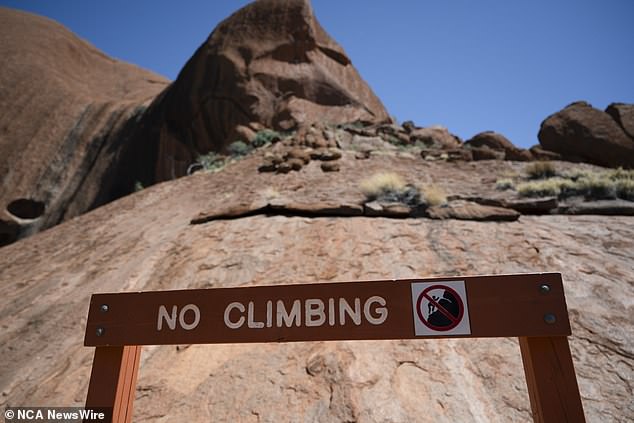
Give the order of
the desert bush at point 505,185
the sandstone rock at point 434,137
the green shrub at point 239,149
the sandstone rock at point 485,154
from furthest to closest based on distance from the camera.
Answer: the green shrub at point 239,149 < the sandstone rock at point 434,137 < the sandstone rock at point 485,154 < the desert bush at point 505,185

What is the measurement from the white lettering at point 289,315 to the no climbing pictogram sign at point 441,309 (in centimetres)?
61

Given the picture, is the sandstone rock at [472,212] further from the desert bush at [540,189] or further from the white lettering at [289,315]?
the white lettering at [289,315]

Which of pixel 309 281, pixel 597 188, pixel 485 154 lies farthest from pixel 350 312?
pixel 485 154

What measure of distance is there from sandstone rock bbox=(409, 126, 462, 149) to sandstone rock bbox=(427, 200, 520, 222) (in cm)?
841

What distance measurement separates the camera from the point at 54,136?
2438 cm

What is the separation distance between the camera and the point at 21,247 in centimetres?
1012

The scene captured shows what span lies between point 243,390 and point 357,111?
17279mm

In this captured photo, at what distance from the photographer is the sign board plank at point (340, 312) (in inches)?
84.6

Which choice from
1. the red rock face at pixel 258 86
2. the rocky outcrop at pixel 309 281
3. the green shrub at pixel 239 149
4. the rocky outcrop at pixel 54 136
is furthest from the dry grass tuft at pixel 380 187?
the rocky outcrop at pixel 54 136

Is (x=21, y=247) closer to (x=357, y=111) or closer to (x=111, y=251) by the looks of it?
(x=111, y=251)

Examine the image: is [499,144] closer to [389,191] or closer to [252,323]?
[389,191]

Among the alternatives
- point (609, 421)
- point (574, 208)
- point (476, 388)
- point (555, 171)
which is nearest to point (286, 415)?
point (476, 388)

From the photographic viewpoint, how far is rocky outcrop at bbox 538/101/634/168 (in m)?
14.5

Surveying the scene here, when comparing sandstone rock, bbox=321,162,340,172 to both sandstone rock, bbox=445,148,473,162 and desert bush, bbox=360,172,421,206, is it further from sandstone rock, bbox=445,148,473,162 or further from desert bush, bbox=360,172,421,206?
sandstone rock, bbox=445,148,473,162
